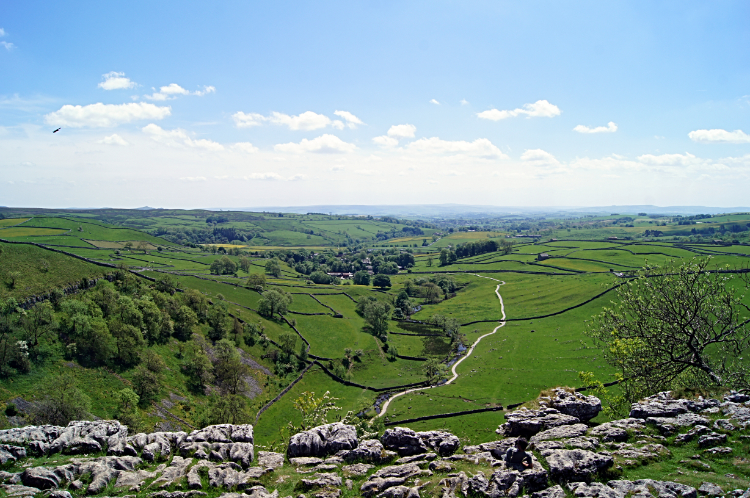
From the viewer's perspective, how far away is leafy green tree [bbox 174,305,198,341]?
274 feet

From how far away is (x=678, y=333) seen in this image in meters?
33.7

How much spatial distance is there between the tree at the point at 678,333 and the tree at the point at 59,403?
5868 centimetres

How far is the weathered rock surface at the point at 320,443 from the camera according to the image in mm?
28609

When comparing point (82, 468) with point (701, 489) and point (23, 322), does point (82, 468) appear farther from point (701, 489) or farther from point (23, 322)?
point (23, 322)

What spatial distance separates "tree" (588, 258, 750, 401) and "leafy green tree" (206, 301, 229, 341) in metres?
83.7

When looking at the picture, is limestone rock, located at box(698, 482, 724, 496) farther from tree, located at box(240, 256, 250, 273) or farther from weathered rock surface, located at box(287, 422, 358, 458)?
tree, located at box(240, 256, 250, 273)

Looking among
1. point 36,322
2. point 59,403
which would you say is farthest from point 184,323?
point 59,403

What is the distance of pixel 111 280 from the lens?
8825cm

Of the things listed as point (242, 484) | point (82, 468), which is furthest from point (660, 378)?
point (82, 468)

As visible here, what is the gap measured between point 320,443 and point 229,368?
5615 centimetres

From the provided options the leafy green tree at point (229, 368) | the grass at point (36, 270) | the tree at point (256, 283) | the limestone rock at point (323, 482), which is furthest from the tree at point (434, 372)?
the grass at point (36, 270)

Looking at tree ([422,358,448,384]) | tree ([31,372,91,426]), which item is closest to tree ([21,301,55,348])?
tree ([31,372,91,426])

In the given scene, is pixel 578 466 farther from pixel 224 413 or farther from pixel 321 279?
pixel 321 279

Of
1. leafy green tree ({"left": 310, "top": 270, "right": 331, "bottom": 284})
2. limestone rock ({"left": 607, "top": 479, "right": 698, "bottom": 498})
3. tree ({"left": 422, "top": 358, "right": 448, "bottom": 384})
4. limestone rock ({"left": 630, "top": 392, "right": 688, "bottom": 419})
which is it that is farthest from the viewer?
leafy green tree ({"left": 310, "top": 270, "right": 331, "bottom": 284})
